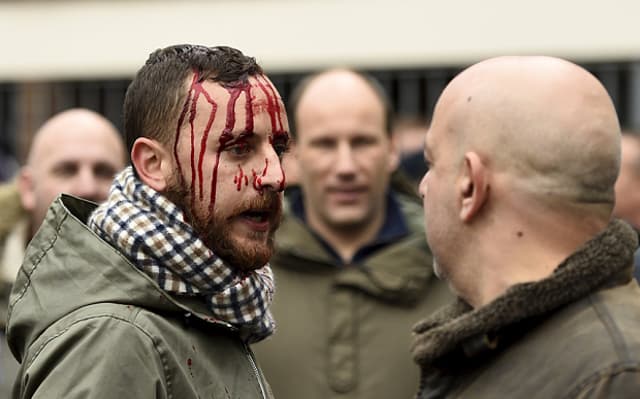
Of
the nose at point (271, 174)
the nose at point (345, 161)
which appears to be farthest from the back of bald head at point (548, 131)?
the nose at point (345, 161)

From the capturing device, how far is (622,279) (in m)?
2.65

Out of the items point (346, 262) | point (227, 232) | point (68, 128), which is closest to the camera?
point (227, 232)

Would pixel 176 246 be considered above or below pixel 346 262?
above

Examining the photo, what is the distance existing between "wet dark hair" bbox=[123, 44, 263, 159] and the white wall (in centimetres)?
887

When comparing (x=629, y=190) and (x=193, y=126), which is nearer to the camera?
(x=193, y=126)

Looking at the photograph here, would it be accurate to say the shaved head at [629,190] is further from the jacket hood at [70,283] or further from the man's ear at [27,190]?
the jacket hood at [70,283]

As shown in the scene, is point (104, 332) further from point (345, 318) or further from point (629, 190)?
point (629, 190)

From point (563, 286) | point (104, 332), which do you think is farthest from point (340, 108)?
point (104, 332)

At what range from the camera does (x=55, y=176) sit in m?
4.96

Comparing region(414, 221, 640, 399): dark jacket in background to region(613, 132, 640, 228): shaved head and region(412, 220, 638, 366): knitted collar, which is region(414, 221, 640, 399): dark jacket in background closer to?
region(412, 220, 638, 366): knitted collar

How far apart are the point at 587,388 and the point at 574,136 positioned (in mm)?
561

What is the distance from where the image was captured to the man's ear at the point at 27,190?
4961 millimetres

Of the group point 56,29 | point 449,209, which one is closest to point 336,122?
point 449,209

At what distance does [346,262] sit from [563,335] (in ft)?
7.43
